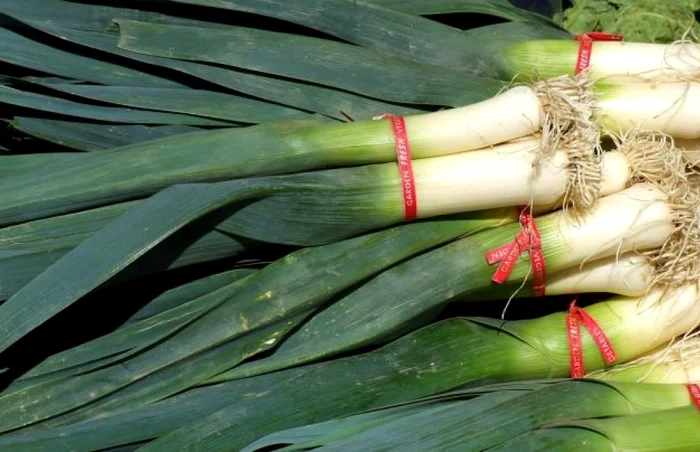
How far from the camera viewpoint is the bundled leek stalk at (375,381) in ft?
4.94

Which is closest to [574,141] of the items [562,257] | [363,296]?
[562,257]

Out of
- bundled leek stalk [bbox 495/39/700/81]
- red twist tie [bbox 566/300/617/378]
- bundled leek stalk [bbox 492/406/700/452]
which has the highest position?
bundled leek stalk [bbox 495/39/700/81]

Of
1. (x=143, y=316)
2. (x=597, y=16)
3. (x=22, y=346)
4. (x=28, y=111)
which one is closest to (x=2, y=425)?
(x=22, y=346)

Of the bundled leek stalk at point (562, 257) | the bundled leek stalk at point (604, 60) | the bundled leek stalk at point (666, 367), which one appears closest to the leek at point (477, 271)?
the bundled leek stalk at point (562, 257)

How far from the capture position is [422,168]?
171cm

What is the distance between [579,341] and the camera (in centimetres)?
179

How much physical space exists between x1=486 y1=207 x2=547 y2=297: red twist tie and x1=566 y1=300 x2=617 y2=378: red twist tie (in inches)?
4.3

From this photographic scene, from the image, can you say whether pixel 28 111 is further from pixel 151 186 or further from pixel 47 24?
pixel 151 186

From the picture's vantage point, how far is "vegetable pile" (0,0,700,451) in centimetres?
153

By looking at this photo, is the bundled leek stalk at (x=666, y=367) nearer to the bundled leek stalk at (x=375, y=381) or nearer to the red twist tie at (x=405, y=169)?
the bundled leek stalk at (x=375, y=381)

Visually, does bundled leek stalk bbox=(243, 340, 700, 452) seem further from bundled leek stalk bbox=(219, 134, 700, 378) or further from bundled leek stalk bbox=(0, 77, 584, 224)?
bundled leek stalk bbox=(0, 77, 584, 224)

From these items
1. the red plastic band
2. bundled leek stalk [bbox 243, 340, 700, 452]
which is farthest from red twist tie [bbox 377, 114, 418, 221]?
the red plastic band

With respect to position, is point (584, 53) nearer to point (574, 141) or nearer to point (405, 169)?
point (574, 141)

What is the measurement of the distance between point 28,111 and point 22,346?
1.34 ft
